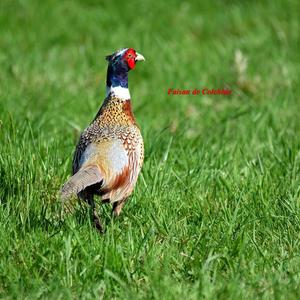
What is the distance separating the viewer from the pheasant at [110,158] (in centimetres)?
446

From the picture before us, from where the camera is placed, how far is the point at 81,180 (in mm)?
4332

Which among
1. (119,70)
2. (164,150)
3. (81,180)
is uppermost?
(119,70)

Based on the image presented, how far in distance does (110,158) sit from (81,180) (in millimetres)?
325

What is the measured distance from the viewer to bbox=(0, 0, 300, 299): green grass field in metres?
4.14

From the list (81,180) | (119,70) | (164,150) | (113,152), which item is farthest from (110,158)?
(164,150)

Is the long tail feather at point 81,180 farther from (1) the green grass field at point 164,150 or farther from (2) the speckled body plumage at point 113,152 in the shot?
(1) the green grass field at point 164,150

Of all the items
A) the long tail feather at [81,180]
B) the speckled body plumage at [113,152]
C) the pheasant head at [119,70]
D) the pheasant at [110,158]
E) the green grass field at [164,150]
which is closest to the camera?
the green grass field at [164,150]

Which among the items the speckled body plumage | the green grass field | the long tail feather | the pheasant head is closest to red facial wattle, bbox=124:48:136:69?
the pheasant head

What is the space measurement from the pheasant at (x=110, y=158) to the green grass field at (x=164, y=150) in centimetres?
17

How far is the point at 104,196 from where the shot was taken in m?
4.66

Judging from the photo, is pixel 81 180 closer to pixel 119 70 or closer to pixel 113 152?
pixel 113 152

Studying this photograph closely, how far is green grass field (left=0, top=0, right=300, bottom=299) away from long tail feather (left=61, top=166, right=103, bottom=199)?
23 cm

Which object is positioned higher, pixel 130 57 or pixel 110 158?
pixel 130 57

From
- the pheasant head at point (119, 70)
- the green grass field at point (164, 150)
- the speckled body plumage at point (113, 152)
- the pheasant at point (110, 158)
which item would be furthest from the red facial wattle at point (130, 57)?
→ the green grass field at point (164, 150)
